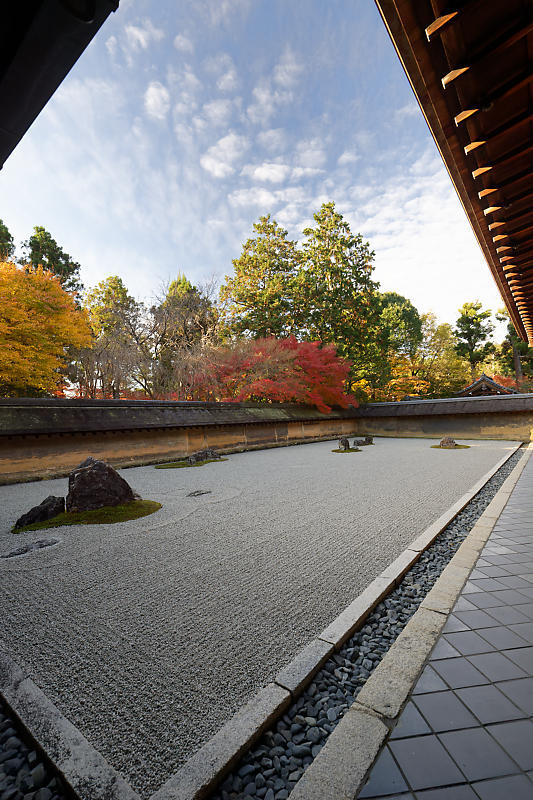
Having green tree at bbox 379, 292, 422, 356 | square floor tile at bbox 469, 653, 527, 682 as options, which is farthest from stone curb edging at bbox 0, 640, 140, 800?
green tree at bbox 379, 292, 422, 356

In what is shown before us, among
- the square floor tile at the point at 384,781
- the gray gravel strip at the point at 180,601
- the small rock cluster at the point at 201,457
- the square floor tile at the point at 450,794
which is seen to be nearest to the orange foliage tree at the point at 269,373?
the small rock cluster at the point at 201,457

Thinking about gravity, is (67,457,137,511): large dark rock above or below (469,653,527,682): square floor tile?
above

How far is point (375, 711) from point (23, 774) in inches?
59.0

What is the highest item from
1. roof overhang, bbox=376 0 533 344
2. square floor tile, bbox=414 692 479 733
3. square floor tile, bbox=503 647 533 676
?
roof overhang, bbox=376 0 533 344

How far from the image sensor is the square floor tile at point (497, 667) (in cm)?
174

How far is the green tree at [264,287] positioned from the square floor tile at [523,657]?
61.9 ft

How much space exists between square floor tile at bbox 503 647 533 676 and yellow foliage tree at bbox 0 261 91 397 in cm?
1585

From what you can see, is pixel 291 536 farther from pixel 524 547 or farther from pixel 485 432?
pixel 485 432

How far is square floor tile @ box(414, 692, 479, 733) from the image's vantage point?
1.46m

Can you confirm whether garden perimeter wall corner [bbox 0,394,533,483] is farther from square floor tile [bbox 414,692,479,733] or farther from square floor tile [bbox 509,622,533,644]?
square floor tile [bbox 509,622,533,644]

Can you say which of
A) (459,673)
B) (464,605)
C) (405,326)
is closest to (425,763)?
(459,673)

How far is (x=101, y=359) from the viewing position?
1670cm

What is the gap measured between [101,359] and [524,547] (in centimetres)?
1769

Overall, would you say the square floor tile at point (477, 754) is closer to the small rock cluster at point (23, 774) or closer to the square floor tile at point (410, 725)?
the square floor tile at point (410, 725)
